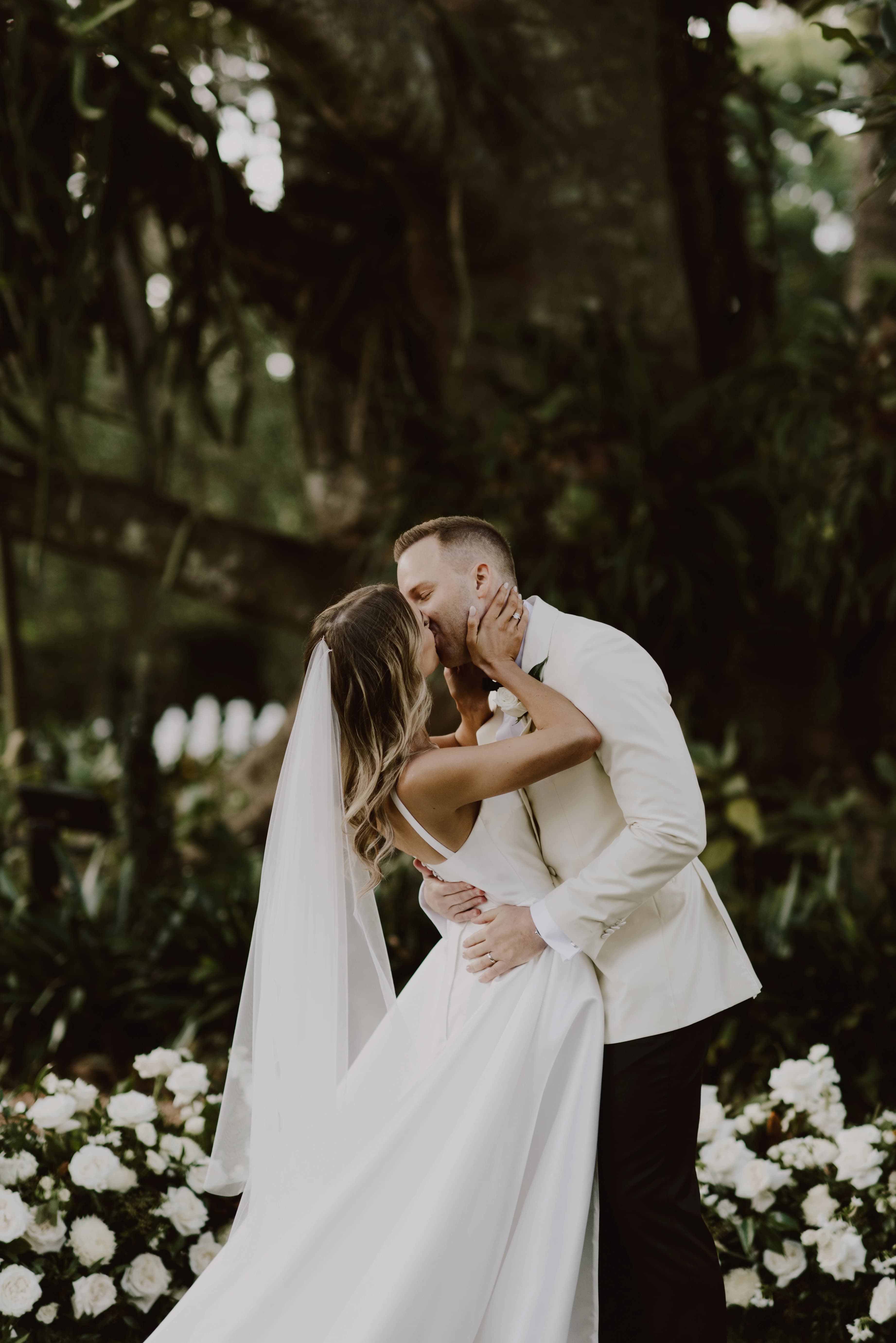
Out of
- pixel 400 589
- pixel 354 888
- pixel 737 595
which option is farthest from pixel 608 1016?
pixel 737 595

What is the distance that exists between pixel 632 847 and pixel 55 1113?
158 centimetres

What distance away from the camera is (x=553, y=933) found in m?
2.12

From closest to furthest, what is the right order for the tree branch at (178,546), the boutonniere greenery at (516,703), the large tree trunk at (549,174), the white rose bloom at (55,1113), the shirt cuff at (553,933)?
the shirt cuff at (553,933), the boutonniere greenery at (516,703), the white rose bloom at (55,1113), the large tree trunk at (549,174), the tree branch at (178,546)

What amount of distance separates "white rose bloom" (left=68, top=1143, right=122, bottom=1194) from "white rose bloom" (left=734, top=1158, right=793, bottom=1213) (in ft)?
4.82

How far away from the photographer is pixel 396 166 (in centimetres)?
460

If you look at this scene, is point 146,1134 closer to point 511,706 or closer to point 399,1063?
point 399,1063

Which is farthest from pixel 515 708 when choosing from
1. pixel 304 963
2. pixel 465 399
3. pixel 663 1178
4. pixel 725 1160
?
pixel 465 399

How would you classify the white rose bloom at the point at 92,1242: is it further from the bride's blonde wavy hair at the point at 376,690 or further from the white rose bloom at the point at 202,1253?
the bride's blonde wavy hair at the point at 376,690

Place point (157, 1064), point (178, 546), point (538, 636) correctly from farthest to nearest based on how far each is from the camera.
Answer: point (178, 546) < point (157, 1064) < point (538, 636)

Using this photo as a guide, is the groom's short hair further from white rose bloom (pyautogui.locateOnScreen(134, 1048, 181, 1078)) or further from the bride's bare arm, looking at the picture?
white rose bloom (pyautogui.locateOnScreen(134, 1048, 181, 1078))

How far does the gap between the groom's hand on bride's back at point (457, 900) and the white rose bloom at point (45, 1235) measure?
3.72ft

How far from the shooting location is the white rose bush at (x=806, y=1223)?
2457 mm

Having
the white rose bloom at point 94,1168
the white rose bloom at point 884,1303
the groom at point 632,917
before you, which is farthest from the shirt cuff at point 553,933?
the white rose bloom at point 94,1168

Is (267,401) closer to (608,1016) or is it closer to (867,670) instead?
(867,670)
